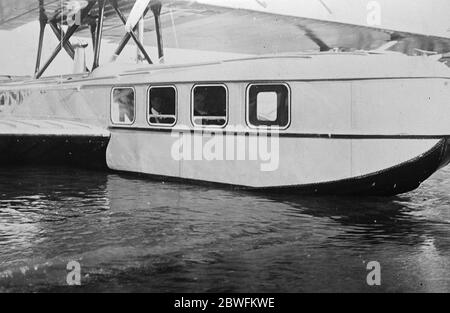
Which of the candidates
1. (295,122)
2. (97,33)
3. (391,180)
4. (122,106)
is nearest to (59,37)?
(97,33)

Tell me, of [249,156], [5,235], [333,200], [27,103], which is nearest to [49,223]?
[5,235]

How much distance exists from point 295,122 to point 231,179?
5.29 ft

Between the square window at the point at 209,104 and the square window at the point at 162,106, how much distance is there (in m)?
0.59

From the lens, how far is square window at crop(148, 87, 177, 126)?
427 inches

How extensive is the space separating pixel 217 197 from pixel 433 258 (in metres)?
4.29

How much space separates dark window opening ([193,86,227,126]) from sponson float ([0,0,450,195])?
18 millimetres

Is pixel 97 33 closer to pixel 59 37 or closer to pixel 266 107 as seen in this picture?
pixel 59 37

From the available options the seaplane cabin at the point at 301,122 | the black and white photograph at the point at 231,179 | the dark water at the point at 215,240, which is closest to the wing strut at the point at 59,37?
the black and white photograph at the point at 231,179

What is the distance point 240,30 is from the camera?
32156mm

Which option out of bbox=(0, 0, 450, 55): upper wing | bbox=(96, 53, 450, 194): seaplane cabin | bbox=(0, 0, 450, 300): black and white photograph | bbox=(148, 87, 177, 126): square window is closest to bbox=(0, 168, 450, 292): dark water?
bbox=(0, 0, 450, 300): black and white photograph

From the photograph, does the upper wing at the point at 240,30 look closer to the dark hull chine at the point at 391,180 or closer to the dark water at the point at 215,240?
the dark hull chine at the point at 391,180

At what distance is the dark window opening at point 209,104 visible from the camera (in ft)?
33.0

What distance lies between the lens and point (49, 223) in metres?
7.20

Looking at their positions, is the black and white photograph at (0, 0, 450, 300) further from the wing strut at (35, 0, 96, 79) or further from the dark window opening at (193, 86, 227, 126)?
the wing strut at (35, 0, 96, 79)
